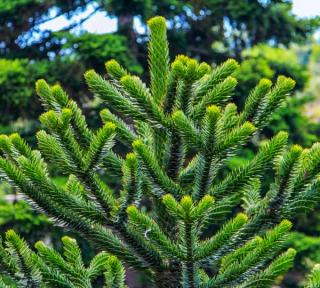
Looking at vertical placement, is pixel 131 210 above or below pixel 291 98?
above

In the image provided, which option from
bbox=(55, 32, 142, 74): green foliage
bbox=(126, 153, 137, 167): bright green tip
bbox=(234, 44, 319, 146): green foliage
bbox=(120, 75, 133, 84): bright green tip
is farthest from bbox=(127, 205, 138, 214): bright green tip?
bbox=(234, 44, 319, 146): green foliage

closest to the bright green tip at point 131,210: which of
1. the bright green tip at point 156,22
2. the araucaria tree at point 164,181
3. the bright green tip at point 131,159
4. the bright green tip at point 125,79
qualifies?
the araucaria tree at point 164,181

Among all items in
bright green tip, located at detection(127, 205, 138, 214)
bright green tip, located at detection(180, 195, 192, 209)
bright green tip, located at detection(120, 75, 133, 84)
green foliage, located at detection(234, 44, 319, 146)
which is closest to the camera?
bright green tip, located at detection(180, 195, 192, 209)

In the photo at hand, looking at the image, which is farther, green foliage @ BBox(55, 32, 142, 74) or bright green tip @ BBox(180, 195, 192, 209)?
green foliage @ BBox(55, 32, 142, 74)

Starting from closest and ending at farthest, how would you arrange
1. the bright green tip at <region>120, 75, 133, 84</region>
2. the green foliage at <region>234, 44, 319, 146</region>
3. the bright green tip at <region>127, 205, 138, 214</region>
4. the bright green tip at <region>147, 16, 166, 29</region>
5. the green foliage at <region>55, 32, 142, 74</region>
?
the bright green tip at <region>127, 205, 138, 214</region> < the bright green tip at <region>120, 75, 133, 84</region> < the bright green tip at <region>147, 16, 166, 29</region> < the green foliage at <region>55, 32, 142, 74</region> < the green foliage at <region>234, 44, 319, 146</region>

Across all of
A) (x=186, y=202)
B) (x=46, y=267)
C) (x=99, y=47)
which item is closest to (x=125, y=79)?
(x=186, y=202)

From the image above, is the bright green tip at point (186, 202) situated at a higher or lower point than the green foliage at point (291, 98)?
higher

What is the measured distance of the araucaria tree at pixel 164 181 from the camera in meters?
2.60

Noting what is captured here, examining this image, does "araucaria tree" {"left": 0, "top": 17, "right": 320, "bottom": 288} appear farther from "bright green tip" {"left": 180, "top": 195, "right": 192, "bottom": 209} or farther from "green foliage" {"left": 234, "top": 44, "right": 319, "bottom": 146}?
"green foliage" {"left": 234, "top": 44, "right": 319, "bottom": 146}

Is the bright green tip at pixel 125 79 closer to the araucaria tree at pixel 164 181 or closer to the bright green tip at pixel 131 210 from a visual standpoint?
the araucaria tree at pixel 164 181

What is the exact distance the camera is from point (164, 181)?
9.31ft

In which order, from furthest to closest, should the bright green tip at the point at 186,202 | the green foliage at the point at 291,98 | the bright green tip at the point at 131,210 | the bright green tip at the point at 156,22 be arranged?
the green foliage at the point at 291,98
the bright green tip at the point at 156,22
the bright green tip at the point at 131,210
the bright green tip at the point at 186,202

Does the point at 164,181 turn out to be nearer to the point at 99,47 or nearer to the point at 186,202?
the point at 186,202

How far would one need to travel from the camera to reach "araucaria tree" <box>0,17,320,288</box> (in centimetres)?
260
